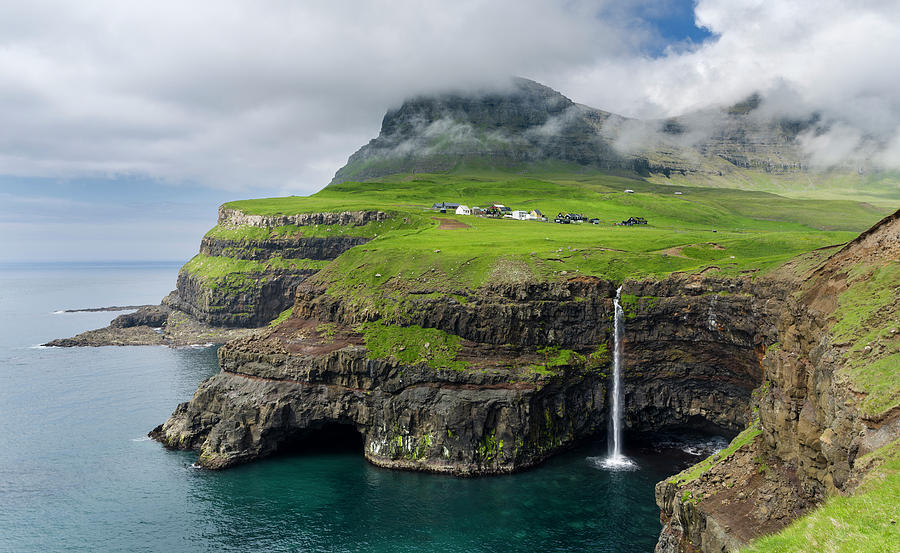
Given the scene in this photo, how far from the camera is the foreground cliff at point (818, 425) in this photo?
782 inches

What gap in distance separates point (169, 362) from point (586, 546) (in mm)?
111805

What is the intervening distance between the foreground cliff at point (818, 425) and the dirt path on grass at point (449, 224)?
94.7 meters

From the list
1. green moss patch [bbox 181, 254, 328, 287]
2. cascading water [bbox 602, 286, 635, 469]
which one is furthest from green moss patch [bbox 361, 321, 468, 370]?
green moss patch [bbox 181, 254, 328, 287]

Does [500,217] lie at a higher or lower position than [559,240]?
higher

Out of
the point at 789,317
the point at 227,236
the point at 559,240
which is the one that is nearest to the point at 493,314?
the point at 559,240

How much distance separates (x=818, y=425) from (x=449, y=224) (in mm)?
109452

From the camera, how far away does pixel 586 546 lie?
46.8 metres

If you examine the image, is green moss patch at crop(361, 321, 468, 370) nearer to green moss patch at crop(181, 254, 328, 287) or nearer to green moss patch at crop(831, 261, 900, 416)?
green moss patch at crop(831, 261, 900, 416)

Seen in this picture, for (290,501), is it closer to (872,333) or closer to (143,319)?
(872,333)

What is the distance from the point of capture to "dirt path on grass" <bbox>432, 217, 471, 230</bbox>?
126762 mm

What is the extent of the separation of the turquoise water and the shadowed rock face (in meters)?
3.40

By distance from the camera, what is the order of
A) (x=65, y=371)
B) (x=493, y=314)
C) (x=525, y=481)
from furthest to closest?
(x=65, y=371) → (x=493, y=314) → (x=525, y=481)

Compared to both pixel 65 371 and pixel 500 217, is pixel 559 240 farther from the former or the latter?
pixel 65 371

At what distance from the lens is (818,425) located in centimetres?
2581
